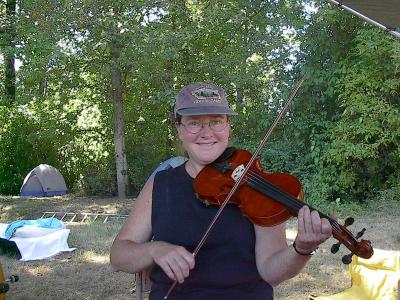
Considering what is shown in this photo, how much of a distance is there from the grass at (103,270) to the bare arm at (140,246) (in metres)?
2.17

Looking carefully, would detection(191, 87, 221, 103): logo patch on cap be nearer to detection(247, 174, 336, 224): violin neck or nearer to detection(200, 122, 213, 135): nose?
detection(200, 122, 213, 135): nose

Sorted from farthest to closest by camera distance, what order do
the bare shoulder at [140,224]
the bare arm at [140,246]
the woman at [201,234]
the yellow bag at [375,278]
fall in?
the yellow bag at [375,278] < the bare shoulder at [140,224] < the woman at [201,234] < the bare arm at [140,246]

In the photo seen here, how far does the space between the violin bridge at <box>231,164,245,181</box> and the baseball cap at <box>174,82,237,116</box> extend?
19cm

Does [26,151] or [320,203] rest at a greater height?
[26,151]

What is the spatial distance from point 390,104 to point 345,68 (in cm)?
78

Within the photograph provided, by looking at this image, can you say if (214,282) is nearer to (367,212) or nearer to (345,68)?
(367,212)

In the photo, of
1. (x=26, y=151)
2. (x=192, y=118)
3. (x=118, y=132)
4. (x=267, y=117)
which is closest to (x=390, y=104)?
(x=267, y=117)

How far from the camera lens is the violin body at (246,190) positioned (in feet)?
5.57

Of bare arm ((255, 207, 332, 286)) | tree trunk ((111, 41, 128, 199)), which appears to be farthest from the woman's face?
tree trunk ((111, 41, 128, 199))

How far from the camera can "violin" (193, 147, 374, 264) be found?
1.62 metres

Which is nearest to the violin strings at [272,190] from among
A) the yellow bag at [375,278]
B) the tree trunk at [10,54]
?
the yellow bag at [375,278]

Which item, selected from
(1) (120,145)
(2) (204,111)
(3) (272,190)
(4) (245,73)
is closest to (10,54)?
(1) (120,145)

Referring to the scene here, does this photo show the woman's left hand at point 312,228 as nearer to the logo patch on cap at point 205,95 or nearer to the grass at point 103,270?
the logo patch on cap at point 205,95

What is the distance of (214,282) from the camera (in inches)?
70.6
